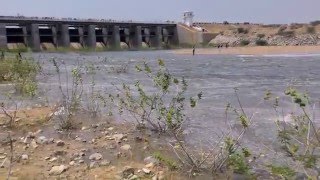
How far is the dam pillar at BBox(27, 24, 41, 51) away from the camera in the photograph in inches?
2322

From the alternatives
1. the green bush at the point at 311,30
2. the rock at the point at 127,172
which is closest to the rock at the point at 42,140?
the rock at the point at 127,172

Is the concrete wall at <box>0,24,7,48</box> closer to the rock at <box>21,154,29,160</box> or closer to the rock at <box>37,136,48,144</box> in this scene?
the rock at <box>37,136,48,144</box>

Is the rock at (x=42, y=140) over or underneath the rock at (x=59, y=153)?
over

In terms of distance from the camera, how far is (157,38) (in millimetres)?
78000

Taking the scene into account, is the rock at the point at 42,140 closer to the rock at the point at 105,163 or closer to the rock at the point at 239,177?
the rock at the point at 105,163

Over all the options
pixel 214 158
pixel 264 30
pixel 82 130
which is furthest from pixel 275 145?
pixel 264 30

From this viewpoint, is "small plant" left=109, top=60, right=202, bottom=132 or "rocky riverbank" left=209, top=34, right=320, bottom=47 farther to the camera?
"rocky riverbank" left=209, top=34, right=320, bottom=47

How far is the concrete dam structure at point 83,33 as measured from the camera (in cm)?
6006

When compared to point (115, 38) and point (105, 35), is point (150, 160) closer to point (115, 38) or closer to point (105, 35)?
point (115, 38)

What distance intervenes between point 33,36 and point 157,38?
78.0ft

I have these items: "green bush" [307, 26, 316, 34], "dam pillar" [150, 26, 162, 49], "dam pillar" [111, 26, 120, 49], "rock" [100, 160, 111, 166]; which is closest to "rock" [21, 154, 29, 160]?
"rock" [100, 160, 111, 166]

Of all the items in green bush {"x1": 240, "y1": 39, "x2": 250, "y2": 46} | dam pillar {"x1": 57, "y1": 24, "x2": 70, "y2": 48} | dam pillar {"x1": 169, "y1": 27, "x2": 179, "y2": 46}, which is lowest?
green bush {"x1": 240, "y1": 39, "x2": 250, "y2": 46}

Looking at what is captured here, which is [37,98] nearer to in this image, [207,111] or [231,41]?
[207,111]

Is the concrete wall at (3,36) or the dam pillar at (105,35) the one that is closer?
the concrete wall at (3,36)
